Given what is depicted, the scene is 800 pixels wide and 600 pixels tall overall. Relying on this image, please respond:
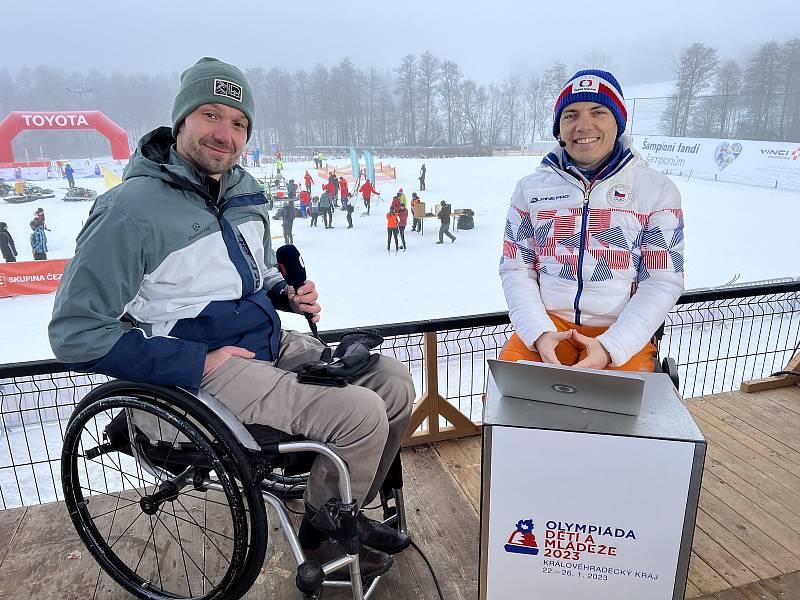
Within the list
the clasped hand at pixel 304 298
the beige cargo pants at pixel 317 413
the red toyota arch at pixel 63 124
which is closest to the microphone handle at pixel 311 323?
the clasped hand at pixel 304 298

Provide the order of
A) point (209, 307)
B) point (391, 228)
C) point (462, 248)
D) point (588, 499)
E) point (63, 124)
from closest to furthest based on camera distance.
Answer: point (588, 499) → point (209, 307) → point (63, 124) → point (391, 228) → point (462, 248)

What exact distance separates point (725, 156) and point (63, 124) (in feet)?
31.4

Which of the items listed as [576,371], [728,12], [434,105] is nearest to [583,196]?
[576,371]

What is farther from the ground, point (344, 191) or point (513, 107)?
point (513, 107)

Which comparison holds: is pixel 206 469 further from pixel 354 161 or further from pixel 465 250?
pixel 465 250

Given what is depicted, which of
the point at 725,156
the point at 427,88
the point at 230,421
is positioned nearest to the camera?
the point at 230,421

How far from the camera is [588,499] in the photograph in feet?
3.02

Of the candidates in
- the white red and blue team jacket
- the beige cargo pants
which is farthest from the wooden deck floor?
the white red and blue team jacket

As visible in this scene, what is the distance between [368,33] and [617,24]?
3.67m

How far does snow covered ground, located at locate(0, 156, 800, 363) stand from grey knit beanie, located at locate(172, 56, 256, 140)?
21.5 ft

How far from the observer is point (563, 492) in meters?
0.92

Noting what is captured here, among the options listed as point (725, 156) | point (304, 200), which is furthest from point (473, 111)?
point (725, 156)

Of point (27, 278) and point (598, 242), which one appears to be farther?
point (27, 278)

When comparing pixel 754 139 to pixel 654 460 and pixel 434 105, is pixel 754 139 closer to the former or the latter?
pixel 434 105
